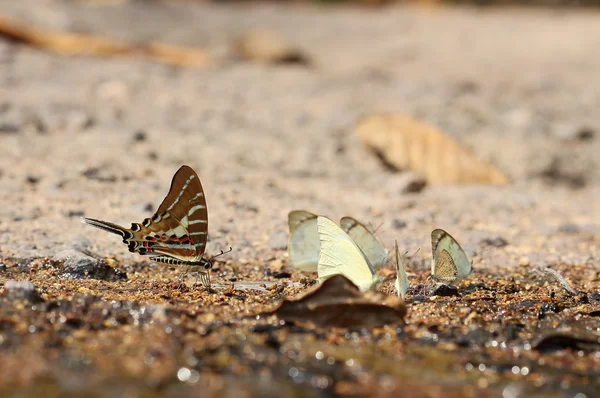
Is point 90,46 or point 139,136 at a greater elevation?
point 90,46

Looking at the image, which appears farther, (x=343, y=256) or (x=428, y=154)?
(x=428, y=154)

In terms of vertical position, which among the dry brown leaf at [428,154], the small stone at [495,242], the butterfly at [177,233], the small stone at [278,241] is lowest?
the small stone at [495,242]

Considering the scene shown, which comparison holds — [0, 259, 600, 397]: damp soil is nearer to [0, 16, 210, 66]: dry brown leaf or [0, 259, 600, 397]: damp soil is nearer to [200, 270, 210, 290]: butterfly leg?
[200, 270, 210, 290]: butterfly leg

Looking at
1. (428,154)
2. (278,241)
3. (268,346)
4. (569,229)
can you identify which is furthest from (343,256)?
(428,154)

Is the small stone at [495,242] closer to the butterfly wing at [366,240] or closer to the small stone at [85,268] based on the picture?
the butterfly wing at [366,240]

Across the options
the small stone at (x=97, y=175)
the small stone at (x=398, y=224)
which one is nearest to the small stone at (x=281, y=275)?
the small stone at (x=398, y=224)

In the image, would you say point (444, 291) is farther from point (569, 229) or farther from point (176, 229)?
point (569, 229)
